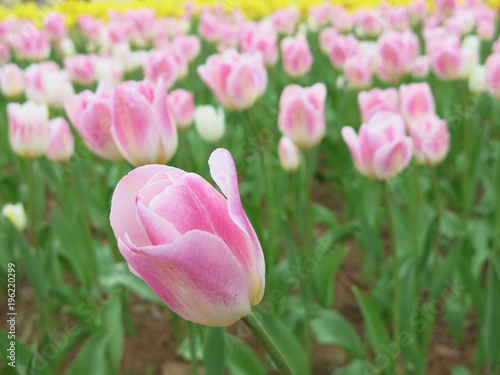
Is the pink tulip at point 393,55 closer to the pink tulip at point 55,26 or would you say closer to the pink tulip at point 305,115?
the pink tulip at point 305,115

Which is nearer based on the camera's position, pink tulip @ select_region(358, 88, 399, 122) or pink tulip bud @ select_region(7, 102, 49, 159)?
pink tulip @ select_region(358, 88, 399, 122)

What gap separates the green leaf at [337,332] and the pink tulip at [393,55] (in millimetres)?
921

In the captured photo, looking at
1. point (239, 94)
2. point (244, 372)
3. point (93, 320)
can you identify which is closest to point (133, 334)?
point (93, 320)

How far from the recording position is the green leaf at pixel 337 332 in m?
1.51

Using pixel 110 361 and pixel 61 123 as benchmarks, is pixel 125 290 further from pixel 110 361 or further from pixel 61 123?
pixel 61 123

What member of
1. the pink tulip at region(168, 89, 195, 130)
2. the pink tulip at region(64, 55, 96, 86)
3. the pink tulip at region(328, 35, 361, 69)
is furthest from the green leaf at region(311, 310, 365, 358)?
the pink tulip at region(64, 55, 96, 86)

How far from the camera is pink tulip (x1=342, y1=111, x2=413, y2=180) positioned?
113cm

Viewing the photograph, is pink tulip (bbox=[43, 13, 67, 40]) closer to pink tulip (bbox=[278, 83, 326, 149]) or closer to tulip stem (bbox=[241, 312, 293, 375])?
pink tulip (bbox=[278, 83, 326, 149])

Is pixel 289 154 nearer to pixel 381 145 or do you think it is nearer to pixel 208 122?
pixel 208 122

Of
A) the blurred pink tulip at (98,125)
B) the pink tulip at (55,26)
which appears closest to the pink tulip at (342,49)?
the blurred pink tulip at (98,125)

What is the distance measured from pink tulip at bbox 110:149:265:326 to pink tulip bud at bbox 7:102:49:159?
3.45ft

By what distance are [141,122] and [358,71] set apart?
1.35m

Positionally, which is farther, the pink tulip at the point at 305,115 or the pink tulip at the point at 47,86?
the pink tulip at the point at 47,86

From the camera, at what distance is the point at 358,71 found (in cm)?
218
